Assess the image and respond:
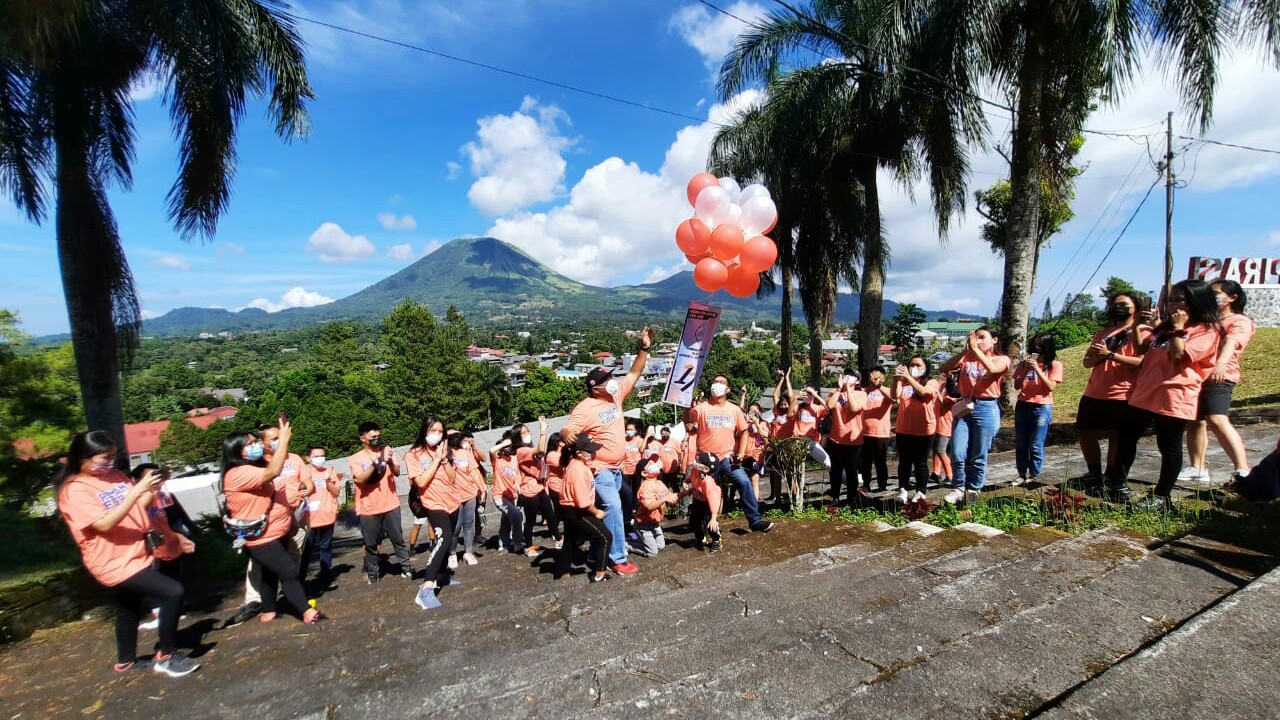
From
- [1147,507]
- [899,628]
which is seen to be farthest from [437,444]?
[1147,507]

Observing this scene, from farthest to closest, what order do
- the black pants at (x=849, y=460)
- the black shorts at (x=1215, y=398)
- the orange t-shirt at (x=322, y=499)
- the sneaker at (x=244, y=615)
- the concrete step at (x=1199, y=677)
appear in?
the black pants at (x=849, y=460) < the orange t-shirt at (x=322, y=499) < the sneaker at (x=244, y=615) < the black shorts at (x=1215, y=398) < the concrete step at (x=1199, y=677)

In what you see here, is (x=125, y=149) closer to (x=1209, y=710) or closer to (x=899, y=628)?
(x=899, y=628)

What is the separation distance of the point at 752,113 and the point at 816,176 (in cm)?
291

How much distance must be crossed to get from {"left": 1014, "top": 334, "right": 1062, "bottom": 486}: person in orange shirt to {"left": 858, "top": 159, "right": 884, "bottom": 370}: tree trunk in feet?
24.1

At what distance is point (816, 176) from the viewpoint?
13.9m

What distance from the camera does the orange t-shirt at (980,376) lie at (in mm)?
5055

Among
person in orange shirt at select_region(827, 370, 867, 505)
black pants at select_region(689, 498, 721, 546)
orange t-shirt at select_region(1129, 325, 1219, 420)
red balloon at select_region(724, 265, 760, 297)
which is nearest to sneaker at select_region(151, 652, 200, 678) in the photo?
black pants at select_region(689, 498, 721, 546)

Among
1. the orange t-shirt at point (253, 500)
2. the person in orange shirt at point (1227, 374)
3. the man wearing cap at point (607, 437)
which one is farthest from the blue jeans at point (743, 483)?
the orange t-shirt at point (253, 500)

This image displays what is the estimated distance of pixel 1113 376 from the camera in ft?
15.5

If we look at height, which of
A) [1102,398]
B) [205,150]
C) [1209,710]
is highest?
[205,150]

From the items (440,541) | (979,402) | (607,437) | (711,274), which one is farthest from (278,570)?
(979,402)

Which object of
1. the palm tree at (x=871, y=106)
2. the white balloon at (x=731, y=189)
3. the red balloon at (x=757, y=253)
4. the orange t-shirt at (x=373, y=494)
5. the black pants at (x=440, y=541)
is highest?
the palm tree at (x=871, y=106)

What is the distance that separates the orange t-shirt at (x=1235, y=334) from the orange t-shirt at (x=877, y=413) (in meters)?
2.41

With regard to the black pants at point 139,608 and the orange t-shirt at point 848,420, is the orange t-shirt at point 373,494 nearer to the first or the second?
the black pants at point 139,608
